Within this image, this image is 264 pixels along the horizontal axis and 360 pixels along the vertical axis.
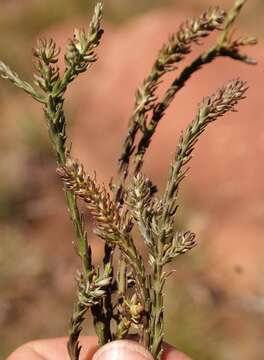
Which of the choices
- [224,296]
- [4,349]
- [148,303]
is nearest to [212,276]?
[224,296]

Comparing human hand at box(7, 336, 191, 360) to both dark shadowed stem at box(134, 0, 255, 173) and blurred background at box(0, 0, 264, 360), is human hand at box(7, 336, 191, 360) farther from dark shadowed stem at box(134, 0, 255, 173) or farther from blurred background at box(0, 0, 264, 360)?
blurred background at box(0, 0, 264, 360)

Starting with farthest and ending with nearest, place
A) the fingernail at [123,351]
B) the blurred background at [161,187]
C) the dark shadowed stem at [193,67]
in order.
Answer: the blurred background at [161,187]
the dark shadowed stem at [193,67]
the fingernail at [123,351]

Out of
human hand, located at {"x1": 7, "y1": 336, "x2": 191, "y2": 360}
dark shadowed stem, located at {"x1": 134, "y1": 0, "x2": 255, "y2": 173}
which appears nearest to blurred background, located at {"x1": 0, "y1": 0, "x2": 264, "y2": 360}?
human hand, located at {"x1": 7, "y1": 336, "x2": 191, "y2": 360}

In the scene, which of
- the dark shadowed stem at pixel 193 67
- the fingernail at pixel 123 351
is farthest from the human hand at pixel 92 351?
the dark shadowed stem at pixel 193 67

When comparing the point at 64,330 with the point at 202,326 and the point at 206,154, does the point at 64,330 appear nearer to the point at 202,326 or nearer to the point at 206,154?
the point at 202,326

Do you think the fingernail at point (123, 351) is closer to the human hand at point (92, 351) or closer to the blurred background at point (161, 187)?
the human hand at point (92, 351)

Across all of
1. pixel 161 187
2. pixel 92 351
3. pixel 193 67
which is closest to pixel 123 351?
pixel 92 351

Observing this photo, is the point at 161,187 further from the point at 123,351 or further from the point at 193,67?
the point at 123,351
